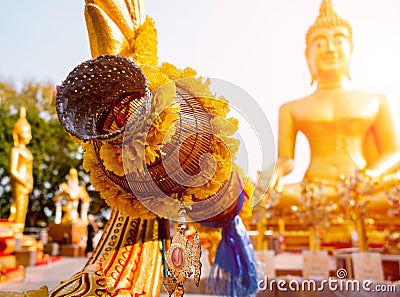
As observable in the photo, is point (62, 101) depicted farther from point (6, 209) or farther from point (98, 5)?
point (6, 209)

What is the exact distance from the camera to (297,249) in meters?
9.21

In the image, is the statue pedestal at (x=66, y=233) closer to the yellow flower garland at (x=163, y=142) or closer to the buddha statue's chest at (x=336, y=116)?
the buddha statue's chest at (x=336, y=116)

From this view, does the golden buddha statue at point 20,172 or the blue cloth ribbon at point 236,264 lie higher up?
the golden buddha statue at point 20,172

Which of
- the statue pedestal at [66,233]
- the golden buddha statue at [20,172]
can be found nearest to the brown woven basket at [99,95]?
the golden buddha statue at [20,172]

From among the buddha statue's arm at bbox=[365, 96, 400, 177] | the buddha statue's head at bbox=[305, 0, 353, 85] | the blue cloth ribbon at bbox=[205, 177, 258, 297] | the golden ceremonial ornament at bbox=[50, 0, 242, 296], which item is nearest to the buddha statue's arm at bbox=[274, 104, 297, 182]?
the buddha statue's head at bbox=[305, 0, 353, 85]

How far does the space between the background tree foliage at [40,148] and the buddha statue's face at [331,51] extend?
31.4 ft

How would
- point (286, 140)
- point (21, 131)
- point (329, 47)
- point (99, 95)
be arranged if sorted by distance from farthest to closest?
point (21, 131)
point (286, 140)
point (329, 47)
point (99, 95)

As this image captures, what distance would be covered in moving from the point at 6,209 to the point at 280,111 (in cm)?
1152

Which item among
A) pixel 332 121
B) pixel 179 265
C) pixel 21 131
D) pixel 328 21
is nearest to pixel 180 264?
pixel 179 265

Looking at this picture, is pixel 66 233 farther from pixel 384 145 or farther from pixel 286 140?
pixel 384 145

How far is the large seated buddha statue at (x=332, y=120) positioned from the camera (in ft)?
25.4

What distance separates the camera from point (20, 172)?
8.65 metres

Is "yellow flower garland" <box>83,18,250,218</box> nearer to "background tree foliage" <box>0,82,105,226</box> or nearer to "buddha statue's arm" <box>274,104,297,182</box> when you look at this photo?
"buddha statue's arm" <box>274,104,297,182</box>

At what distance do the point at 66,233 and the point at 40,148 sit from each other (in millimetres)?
5377
